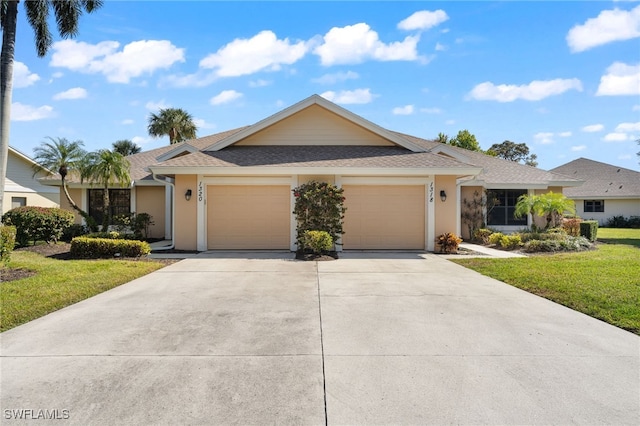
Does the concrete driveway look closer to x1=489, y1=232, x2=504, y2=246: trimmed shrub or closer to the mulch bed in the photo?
the mulch bed

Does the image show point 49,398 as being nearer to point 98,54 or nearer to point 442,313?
point 442,313

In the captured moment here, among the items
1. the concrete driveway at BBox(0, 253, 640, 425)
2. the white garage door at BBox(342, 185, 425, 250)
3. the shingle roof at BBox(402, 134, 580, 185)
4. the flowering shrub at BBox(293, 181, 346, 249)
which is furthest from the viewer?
the shingle roof at BBox(402, 134, 580, 185)

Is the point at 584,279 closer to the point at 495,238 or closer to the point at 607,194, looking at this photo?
the point at 495,238

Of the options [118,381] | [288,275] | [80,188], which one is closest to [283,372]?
[118,381]

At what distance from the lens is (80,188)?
1555 cm

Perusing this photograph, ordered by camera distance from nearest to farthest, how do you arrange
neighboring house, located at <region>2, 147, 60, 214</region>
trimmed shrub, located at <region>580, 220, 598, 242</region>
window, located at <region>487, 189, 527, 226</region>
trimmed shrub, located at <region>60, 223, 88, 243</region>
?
trimmed shrub, located at <region>60, 223, 88, 243</region> → trimmed shrub, located at <region>580, 220, 598, 242</region> → window, located at <region>487, 189, 527, 226</region> → neighboring house, located at <region>2, 147, 60, 214</region>

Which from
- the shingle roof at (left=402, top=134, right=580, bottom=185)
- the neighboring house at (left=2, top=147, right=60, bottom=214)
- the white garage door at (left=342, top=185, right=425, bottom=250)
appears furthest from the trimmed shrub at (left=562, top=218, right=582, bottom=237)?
the neighboring house at (left=2, top=147, right=60, bottom=214)

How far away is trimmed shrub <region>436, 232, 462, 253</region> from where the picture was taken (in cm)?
1187

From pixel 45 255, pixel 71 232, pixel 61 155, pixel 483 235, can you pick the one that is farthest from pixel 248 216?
pixel 483 235

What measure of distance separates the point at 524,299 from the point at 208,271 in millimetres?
6902

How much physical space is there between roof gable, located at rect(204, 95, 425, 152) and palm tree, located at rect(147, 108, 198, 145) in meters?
18.9

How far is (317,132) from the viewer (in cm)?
1421

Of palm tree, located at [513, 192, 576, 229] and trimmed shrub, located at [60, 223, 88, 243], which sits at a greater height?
palm tree, located at [513, 192, 576, 229]

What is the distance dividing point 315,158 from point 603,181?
95.6 feet
